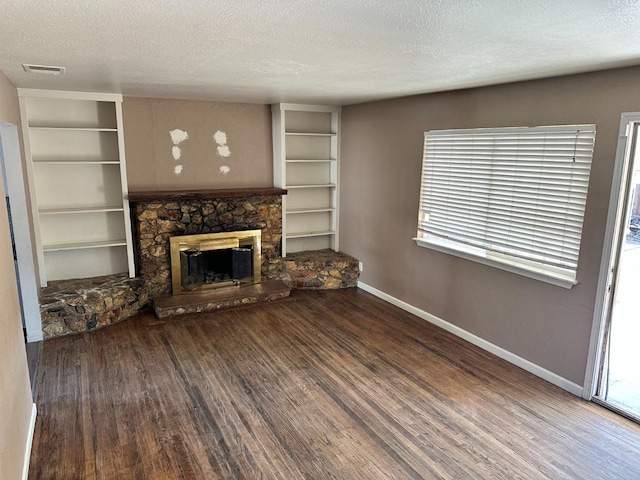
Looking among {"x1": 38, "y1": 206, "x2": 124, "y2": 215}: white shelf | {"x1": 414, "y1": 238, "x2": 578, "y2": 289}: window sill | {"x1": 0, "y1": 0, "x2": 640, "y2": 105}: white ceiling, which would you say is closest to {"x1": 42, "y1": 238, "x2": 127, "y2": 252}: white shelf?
{"x1": 38, "y1": 206, "x2": 124, "y2": 215}: white shelf

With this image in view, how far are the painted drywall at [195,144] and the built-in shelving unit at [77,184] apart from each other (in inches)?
9.6

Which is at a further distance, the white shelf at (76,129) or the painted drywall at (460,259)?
the white shelf at (76,129)

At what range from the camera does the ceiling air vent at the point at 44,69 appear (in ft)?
10.1

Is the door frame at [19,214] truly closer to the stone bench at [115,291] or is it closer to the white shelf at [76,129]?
the stone bench at [115,291]

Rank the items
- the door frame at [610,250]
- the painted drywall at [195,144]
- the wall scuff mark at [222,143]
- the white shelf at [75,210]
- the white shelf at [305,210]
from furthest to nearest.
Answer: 1. the white shelf at [305,210]
2. the wall scuff mark at [222,143]
3. the painted drywall at [195,144]
4. the white shelf at [75,210]
5. the door frame at [610,250]

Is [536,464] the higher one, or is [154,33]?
[154,33]

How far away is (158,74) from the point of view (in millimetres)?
3371

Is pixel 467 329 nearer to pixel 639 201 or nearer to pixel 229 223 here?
pixel 639 201

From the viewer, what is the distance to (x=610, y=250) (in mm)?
3160

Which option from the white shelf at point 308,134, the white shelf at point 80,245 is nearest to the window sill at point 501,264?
the white shelf at point 308,134

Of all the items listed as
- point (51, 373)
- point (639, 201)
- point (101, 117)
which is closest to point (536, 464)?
point (639, 201)

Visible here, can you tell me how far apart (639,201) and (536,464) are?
2.03m

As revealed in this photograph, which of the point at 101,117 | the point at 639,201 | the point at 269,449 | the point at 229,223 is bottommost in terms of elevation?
the point at 269,449

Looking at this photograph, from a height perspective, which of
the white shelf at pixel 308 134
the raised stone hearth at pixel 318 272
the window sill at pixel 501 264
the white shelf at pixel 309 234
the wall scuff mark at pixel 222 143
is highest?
the white shelf at pixel 308 134
